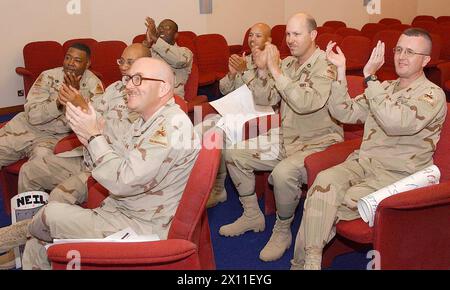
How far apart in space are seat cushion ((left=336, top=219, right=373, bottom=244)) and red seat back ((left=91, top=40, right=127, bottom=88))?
3715mm

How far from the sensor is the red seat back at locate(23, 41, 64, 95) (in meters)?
5.55

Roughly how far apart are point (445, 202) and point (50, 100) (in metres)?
2.62

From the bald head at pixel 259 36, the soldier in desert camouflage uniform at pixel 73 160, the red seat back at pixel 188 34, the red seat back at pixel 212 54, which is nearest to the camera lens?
the soldier in desert camouflage uniform at pixel 73 160

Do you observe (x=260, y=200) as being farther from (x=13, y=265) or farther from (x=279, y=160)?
(x=13, y=265)

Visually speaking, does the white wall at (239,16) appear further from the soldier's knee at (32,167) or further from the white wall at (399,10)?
the soldier's knee at (32,167)

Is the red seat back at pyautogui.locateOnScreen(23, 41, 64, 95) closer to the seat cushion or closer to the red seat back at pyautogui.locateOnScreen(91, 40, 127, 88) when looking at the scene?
the red seat back at pyautogui.locateOnScreen(91, 40, 127, 88)

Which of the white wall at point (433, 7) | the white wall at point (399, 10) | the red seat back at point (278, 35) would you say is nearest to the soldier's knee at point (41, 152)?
the red seat back at point (278, 35)

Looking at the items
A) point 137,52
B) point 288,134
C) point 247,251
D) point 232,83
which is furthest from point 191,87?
point 247,251

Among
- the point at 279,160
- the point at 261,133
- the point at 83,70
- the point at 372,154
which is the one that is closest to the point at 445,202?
the point at 372,154

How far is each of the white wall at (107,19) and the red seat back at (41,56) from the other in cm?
33

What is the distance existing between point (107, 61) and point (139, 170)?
3857 mm

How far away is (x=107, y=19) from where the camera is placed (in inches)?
250

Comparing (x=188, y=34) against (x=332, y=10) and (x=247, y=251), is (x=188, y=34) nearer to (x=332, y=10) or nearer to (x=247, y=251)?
(x=332, y=10)

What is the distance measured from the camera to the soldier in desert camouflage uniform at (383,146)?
2.37 metres
